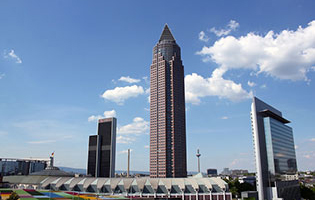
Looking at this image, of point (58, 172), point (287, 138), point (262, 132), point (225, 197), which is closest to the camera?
point (225, 197)

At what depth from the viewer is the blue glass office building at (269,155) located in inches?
5295

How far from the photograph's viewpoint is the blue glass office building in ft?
441

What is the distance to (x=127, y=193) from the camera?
133375 mm

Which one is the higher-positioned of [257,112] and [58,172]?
[257,112]

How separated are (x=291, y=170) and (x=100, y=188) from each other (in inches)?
5074

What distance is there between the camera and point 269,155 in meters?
142

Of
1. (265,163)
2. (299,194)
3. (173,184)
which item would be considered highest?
(265,163)

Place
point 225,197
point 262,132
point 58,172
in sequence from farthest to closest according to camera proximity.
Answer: point 58,172, point 262,132, point 225,197

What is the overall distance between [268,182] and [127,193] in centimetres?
7402

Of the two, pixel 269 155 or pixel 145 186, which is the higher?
pixel 269 155

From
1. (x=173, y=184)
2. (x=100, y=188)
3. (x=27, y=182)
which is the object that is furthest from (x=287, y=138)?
(x=27, y=182)

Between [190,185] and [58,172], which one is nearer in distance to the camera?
[190,185]

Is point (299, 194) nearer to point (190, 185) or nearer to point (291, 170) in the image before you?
point (291, 170)

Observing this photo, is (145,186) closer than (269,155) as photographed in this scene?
Yes
